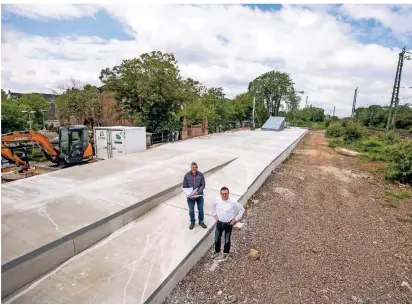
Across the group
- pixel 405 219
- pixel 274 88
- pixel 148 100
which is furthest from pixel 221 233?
pixel 274 88

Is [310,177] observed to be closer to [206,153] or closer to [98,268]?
[206,153]

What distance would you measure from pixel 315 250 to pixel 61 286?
194 inches

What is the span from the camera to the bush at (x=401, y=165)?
419 inches

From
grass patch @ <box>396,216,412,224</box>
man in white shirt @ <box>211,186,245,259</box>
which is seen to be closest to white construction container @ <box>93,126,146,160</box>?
Result: man in white shirt @ <box>211,186,245,259</box>

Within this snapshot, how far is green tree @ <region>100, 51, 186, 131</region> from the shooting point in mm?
15773

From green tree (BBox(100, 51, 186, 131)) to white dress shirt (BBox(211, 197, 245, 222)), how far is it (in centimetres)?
1197

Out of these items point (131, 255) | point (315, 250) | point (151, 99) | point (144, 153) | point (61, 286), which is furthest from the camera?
point (151, 99)

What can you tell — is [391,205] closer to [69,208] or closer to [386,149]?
[386,149]

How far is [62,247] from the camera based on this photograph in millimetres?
4484

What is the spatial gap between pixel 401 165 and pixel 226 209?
32.3 feet

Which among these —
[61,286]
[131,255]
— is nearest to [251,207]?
[131,255]

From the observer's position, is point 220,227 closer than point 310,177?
Yes

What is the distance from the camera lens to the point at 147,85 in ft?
51.1

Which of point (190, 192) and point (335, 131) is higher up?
point (335, 131)
